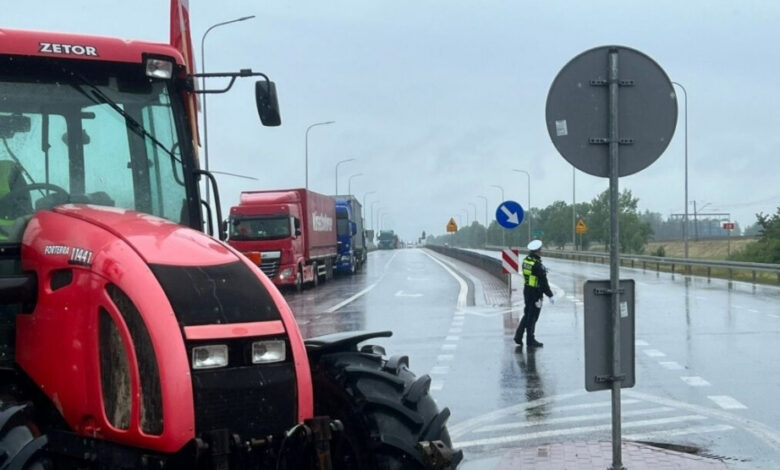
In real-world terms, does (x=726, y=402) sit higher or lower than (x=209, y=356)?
lower

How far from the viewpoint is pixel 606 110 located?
24.0 ft

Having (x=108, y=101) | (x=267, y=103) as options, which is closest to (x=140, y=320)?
(x=108, y=101)

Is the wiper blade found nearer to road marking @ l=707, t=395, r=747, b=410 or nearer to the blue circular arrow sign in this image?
road marking @ l=707, t=395, r=747, b=410

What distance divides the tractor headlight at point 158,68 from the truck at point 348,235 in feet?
148

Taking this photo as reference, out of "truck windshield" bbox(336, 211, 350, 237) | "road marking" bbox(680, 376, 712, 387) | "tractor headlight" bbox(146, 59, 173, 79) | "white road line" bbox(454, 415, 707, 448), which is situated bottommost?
"white road line" bbox(454, 415, 707, 448)

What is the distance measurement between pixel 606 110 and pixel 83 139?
12.1 ft

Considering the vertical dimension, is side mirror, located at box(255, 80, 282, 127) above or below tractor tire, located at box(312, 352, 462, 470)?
above

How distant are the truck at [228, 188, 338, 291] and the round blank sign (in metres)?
25.8

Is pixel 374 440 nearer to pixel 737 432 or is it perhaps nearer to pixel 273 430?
pixel 273 430

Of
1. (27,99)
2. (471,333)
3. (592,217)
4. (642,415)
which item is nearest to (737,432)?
(642,415)

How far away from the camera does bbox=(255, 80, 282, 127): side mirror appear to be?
619cm

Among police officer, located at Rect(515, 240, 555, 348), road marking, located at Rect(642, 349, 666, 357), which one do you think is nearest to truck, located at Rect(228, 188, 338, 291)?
police officer, located at Rect(515, 240, 555, 348)

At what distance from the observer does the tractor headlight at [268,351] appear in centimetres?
432

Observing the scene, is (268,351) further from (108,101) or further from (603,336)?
(603,336)
